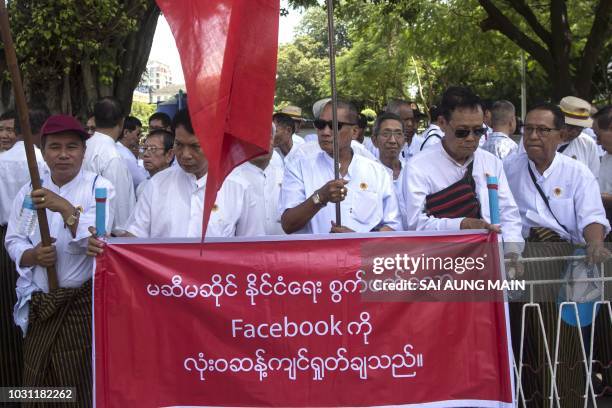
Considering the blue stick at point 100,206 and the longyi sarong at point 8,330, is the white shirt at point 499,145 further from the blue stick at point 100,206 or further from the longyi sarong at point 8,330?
the blue stick at point 100,206

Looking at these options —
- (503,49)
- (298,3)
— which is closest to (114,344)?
(298,3)

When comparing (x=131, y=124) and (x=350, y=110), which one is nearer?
(x=350, y=110)

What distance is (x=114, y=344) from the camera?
4.48 meters

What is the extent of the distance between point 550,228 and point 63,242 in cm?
297

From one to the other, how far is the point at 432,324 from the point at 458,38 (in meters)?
18.6

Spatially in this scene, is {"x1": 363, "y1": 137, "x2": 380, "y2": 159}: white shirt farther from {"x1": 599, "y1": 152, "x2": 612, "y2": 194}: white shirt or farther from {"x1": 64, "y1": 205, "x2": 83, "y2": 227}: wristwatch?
{"x1": 64, "y1": 205, "x2": 83, "y2": 227}: wristwatch

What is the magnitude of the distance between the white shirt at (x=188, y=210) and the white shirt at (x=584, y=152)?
163 inches

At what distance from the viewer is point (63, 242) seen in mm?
4922

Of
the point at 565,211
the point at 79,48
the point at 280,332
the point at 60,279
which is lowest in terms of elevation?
the point at 280,332

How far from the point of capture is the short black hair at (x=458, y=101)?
5.24 m

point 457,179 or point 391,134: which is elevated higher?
point 391,134

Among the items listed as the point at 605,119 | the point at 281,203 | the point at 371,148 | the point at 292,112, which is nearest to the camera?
the point at 281,203

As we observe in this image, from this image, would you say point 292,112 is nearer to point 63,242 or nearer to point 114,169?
point 114,169

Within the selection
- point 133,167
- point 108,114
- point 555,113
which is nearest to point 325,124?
point 555,113
